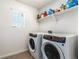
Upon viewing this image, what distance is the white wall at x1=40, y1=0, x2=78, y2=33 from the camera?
1.63m

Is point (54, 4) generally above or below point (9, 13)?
above

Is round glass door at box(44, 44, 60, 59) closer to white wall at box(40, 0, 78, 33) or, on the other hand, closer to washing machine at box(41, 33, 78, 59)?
washing machine at box(41, 33, 78, 59)

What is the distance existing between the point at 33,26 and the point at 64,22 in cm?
126

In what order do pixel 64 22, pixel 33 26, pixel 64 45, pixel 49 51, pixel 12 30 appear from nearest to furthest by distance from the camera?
pixel 64 45
pixel 49 51
pixel 64 22
pixel 12 30
pixel 33 26

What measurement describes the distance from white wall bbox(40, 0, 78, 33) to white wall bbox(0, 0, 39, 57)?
0.65 m

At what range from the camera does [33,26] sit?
106 inches

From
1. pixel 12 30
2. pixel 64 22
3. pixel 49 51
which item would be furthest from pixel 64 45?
pixel 12 30

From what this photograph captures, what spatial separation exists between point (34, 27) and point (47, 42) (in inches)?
58.1

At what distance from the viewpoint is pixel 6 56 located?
2.06m

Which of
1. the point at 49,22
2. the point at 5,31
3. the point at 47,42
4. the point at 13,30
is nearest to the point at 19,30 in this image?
the point at 13,30

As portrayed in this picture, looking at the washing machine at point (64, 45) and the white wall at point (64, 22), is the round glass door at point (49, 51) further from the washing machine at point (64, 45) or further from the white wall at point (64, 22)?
the white wall at point (64, 22)

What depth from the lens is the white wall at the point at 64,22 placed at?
5.33ft

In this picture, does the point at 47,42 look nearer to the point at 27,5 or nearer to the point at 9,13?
the point at 9,13

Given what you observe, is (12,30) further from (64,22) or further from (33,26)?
(64,22)
